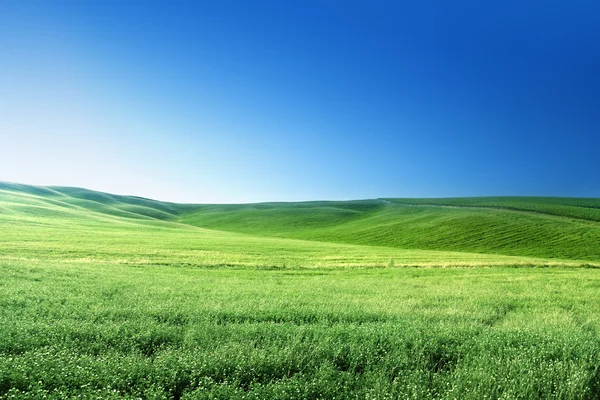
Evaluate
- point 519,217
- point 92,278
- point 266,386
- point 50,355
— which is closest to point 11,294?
point 92,278

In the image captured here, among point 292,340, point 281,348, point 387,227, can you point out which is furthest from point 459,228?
point 281,348

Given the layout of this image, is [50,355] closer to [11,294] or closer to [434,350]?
[11,294]

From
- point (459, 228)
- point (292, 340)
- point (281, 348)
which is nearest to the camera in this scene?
point (281, 348)

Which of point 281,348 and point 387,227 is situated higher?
point 281,348

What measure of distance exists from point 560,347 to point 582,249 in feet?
208

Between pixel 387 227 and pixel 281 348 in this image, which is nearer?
pixel 281 348

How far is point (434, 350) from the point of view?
7.86 metres

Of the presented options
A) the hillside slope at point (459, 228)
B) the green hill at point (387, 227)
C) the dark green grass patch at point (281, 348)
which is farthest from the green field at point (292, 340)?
the hillside slope at point (459, 228)

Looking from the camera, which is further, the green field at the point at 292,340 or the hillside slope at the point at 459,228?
the hillside slope at the point at 459,228

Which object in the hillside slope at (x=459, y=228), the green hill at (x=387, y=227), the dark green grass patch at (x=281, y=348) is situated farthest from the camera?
the hillside slope at (x=459, y=228)

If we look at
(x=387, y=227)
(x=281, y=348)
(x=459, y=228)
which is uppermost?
(x=459, y=228)

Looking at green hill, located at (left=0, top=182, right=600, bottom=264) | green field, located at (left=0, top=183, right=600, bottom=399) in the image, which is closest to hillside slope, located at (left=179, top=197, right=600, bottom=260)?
green hill, located at (left=0, top=182, right=600, bottom=264)

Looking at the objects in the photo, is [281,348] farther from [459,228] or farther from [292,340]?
[459,228]

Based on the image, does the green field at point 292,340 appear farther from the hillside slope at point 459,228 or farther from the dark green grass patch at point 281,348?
the hillside slope at point 459,228
